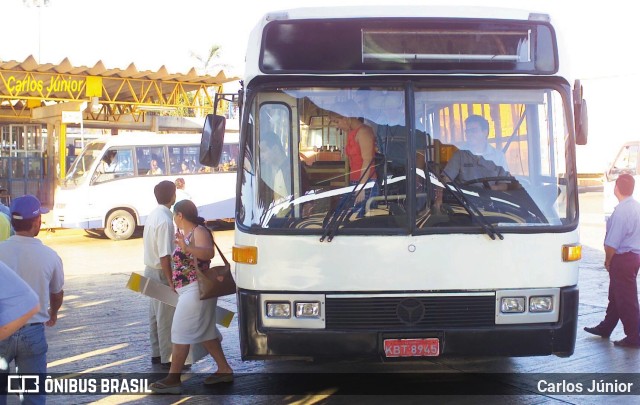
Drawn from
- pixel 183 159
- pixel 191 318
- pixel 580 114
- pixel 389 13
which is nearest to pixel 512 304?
pixel 580 114

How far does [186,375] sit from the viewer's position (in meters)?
7.37

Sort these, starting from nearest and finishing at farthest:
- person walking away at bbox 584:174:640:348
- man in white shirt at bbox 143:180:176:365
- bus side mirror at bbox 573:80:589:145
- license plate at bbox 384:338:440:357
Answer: license plate at bbox 384:338:440:357 < bus side mirror at bbox 573:80:589:145 < man in white shirt at bbox 143:180:176:365 < person walking away at bbox 584:174:640:348

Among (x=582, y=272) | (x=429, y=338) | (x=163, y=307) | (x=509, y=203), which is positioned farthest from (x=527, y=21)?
(x=582, y=272)

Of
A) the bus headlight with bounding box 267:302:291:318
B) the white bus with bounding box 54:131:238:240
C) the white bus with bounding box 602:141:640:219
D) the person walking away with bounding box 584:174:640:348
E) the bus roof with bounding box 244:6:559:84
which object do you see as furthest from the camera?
the white bus with bounding box 54:131:238:240

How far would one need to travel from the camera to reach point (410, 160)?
234 inches

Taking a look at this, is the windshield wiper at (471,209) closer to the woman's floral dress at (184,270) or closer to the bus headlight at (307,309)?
the bus headlight at (307,309)

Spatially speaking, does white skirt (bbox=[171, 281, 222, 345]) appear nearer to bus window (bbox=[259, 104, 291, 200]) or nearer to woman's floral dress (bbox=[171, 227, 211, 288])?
woman's floral dress (bbox=[171, 227, 211, 288])

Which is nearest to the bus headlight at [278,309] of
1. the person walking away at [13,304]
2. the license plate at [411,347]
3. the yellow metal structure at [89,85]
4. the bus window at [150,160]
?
the license plate at [411,347]

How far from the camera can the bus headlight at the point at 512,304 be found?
5.90 m

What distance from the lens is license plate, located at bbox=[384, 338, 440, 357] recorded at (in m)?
5.80

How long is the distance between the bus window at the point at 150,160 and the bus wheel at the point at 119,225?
1272mm

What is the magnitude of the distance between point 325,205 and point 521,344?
67.2 inches

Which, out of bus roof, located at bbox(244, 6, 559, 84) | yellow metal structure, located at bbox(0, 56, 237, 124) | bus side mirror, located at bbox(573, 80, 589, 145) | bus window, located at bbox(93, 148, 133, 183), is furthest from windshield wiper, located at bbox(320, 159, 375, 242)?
yellow metal structure, located at bbox(0, 56, 237, 124)

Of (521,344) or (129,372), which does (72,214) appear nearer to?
(129,372)
